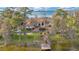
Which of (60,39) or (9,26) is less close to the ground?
(9,26)

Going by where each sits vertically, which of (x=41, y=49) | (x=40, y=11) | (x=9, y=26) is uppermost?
(x=40, y=11)

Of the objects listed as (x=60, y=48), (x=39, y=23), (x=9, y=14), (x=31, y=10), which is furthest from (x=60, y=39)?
(x=9, y=14)

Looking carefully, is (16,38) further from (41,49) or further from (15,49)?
(41,49)
